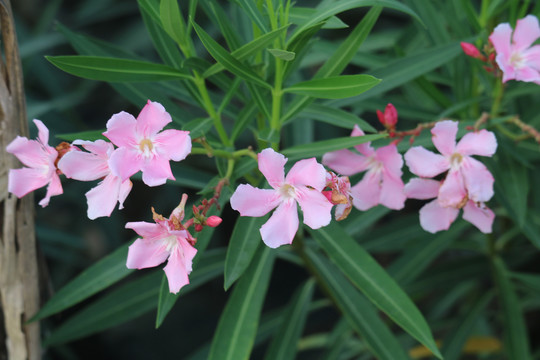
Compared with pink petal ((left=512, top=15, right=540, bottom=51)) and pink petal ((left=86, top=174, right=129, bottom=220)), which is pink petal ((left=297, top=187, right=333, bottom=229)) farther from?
pink petal ((left=512, top=15, right=540, bottom=51))

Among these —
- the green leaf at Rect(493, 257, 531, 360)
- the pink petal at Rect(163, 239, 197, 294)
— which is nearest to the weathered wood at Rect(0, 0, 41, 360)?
the pink petal at Rect(163, 239, 197, 294)

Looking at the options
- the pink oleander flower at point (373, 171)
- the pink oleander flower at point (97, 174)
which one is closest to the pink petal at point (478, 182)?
the pink oleander flower at point (373, 171)

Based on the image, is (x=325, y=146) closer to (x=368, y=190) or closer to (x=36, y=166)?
(x=368, y=190)

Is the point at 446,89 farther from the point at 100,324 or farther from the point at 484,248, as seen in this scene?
the point at 100,324

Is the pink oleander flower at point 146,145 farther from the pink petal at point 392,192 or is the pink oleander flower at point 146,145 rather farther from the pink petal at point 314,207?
the pink petal at point 392,192

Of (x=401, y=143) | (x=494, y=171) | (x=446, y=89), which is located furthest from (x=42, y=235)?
(x=446, y=89)

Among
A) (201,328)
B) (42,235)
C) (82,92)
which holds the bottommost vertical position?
(201,328)

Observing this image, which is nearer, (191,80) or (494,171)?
(191,80)
